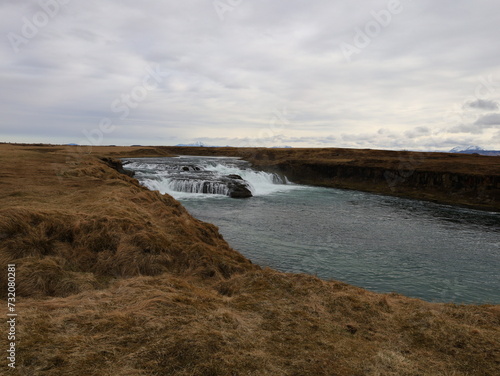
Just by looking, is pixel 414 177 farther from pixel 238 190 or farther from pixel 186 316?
pixel 186 316

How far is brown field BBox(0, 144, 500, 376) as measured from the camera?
4344 millimetres

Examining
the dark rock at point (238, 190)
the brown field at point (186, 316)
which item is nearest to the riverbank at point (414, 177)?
the dark rock at point (238, 190)

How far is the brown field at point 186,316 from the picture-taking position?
4344mm

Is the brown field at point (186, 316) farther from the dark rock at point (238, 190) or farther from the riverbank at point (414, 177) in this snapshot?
the riverbank at point (414, 177)

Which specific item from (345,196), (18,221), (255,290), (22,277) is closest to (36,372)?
(22,277)

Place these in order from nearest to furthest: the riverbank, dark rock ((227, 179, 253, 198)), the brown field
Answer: the brown field, dark rock ((227, 179, 253, 198)), the riverbank

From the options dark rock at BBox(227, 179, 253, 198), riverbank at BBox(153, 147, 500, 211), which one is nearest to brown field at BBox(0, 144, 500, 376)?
dark rock at BBox(227, 179, 253, 198)

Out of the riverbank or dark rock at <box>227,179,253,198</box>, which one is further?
the riverbank

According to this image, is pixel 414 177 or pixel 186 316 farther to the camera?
pixel 414 177

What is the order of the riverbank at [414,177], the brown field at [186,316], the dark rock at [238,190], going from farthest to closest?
the riverbank at [414,177], the dark rock at [238,190], the brown field at [186,316]

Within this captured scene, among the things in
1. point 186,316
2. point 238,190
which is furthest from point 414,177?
point 186,316

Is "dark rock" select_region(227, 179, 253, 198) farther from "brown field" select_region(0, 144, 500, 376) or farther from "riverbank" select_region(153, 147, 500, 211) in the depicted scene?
"brown field" select_region(0, 144, 500, 376)

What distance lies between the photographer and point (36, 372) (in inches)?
151

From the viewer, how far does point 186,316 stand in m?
5.47
